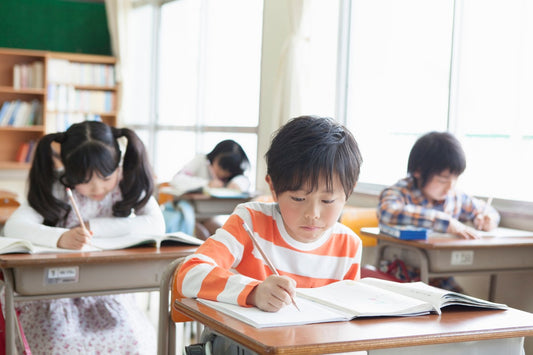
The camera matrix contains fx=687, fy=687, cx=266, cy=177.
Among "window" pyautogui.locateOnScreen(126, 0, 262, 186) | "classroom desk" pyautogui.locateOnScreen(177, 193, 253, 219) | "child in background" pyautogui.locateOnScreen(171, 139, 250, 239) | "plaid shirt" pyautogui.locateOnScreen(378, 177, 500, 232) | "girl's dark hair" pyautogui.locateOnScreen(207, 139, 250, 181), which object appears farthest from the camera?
"window" pyautogui.locateOnScreen(126, 0, 262, 186)

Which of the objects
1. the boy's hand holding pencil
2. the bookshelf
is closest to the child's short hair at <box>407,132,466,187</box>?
the boy's hand holding pencil

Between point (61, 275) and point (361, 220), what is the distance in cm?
172

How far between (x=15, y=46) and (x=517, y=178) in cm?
638

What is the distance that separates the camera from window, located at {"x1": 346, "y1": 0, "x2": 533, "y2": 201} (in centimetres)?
347

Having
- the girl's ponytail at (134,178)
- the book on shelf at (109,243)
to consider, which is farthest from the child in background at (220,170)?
the book on shelf at (109,243)

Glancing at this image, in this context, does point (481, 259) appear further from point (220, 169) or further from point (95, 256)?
point (220, 169)

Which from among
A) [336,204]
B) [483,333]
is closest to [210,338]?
[336,204]

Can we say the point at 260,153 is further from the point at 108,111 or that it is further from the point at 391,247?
the point at 108,111

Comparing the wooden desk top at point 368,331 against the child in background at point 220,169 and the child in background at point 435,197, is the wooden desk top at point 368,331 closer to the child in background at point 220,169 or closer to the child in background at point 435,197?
the child in background at point 435,197

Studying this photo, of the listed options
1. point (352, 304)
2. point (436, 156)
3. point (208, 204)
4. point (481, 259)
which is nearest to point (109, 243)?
point (352, 304)

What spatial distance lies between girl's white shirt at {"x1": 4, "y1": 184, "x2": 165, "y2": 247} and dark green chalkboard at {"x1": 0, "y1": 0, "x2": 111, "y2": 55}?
6127 mm

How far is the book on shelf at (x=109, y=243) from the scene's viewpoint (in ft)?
6.69

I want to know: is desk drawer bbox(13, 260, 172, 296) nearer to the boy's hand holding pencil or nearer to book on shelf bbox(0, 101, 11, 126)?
the boy's hand holding pencil

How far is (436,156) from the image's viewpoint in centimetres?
319
